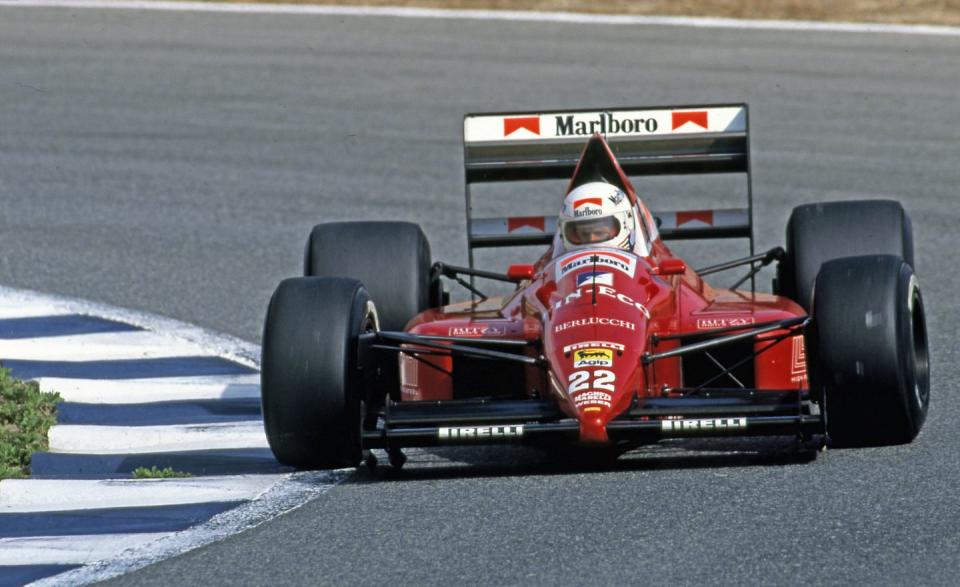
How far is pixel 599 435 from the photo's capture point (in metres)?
7.21

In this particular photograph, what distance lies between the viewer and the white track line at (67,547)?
21.5 feet

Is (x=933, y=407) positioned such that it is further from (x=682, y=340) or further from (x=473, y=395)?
(x=473, y=395)

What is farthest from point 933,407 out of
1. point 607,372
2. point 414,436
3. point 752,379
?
point 414,436

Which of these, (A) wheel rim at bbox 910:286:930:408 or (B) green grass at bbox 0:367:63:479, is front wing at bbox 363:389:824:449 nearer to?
(A) wheel rim at bbox 910:286:930:408

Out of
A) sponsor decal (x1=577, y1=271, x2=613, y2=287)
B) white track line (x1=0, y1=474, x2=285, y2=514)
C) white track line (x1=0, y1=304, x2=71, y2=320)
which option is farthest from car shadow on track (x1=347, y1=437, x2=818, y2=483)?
white track line (x1=0, y1=304, x2=71, y2=320)

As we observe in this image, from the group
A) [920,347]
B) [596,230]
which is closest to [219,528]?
[596,230]

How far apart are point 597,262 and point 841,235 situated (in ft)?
5.18

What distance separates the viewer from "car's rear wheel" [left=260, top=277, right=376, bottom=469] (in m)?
7.46

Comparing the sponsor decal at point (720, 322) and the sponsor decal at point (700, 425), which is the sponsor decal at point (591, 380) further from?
the sponsor decal at point (720, 322)

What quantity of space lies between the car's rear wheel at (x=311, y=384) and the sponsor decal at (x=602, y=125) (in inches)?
109

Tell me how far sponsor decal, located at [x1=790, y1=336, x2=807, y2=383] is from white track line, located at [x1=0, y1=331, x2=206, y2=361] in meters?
3.39

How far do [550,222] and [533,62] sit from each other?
10040mm

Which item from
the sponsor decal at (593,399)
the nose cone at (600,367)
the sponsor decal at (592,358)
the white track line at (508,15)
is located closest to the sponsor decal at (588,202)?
the nose cone at (600,367)

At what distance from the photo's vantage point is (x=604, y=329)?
7613 millimetres
